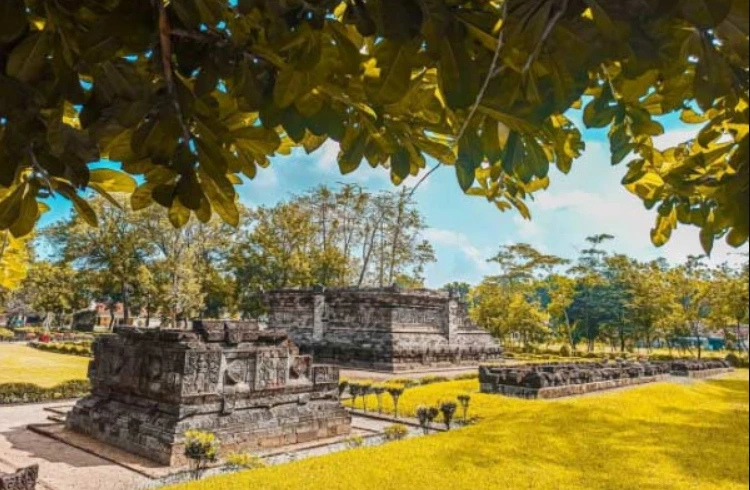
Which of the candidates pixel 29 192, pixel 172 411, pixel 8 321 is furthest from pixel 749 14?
pixel 8 321

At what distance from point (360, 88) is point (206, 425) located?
25.8ft

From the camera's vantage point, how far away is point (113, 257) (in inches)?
1244

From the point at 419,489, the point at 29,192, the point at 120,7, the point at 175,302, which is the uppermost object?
the point at 175,302

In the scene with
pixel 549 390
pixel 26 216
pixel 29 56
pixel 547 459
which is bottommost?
pixel 547 459

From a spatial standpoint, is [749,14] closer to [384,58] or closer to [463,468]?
[384,58]

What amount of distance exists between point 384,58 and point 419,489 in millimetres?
5110

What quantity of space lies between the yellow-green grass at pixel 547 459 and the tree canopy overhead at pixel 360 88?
14.3ft

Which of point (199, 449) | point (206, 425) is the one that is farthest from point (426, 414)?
point (199, 449)

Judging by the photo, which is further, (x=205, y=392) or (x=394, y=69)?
(x=205, y=392)

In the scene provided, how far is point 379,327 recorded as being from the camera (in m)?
22.3

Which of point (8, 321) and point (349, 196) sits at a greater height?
point (349, 196)

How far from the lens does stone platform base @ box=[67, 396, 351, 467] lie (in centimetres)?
772

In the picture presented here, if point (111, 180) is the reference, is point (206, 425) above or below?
below

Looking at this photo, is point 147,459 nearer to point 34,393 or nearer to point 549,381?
point 34,393
